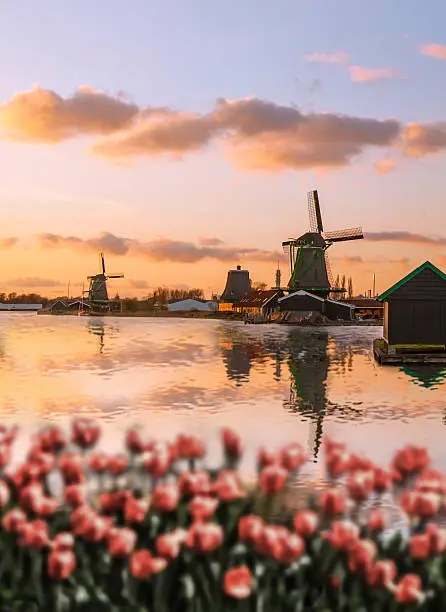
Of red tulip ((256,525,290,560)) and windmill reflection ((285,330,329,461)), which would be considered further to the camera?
windmill reflection ((285,330,329,461))

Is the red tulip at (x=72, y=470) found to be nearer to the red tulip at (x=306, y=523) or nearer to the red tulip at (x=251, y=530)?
the red tulip at (x=251, y=530)

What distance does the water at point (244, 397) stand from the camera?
1420 centimetres

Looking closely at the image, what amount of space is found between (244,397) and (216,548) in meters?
15.6

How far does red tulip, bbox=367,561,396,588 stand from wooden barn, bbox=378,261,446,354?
Answer: 3212 centimetres

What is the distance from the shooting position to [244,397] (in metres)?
20.2

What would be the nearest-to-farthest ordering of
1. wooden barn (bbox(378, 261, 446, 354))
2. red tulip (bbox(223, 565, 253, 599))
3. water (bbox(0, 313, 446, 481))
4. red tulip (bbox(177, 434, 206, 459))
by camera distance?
red tulip (bbox(223, 565, 253, 599)) → red tulip (bbox(177, 434, 206, 459)) → water (bbox(0, 313, 446, 481)) → wooden barn (bbox(378, 261, 446, 354))

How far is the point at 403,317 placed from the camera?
3572 centimetres

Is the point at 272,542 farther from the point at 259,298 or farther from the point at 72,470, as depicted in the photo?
the point at 259,298

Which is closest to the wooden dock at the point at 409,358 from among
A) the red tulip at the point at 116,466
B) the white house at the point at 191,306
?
the red tulip at the point at 116,466

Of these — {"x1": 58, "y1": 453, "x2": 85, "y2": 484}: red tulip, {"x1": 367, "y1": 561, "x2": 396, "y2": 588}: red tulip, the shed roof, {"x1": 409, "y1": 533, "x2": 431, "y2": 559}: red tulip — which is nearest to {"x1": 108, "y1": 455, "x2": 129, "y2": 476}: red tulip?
{"x1": 58, "y1": 453, "x2": 85, "y2": 484}: red tulip

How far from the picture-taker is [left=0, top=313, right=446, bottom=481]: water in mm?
14195

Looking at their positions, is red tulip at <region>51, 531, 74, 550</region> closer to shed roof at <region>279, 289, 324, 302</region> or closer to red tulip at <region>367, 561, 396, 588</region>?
red tulip at <region>367, 561, 396, 588</region>

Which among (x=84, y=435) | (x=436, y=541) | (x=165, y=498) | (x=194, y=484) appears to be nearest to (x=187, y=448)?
(x=194, y=484)

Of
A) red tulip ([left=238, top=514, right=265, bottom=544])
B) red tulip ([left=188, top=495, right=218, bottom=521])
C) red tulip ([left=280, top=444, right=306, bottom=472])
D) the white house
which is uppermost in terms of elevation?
the white house
